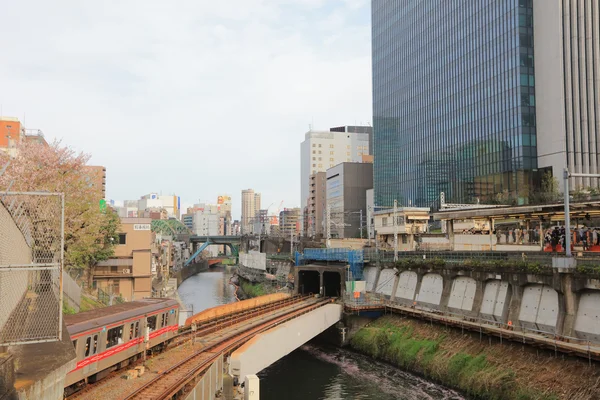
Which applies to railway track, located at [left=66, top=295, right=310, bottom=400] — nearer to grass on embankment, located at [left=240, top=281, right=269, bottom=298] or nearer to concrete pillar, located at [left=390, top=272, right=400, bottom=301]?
concrete pillar, located at [left=390, top=272, right=400, bottom=301]

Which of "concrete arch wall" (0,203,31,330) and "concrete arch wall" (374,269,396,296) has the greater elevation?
"concrete arch wall" (0,203,31,330)


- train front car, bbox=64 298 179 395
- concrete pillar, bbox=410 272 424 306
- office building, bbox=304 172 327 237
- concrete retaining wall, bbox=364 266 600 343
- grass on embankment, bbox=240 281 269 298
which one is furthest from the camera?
office building, bbox=304 172 327 237

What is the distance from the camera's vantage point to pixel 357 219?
151m

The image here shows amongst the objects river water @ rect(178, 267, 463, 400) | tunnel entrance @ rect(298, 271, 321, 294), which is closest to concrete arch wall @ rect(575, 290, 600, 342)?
river water @ rect(178, 267, 463, 400)

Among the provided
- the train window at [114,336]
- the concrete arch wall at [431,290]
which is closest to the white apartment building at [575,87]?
the concrete arch wall at [431,290]

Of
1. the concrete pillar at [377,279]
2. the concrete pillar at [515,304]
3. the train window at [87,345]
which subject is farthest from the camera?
the concrete pillar at [377,279]

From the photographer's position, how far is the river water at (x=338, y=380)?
33.7 metres

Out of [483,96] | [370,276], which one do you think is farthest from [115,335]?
[483,96]

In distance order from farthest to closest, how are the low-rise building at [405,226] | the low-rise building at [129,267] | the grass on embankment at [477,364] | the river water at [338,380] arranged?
the low-rise building at [129,267] < the low-rise building at [405,226] < the river water at [338,380] < the grass on embankment at [477,364]

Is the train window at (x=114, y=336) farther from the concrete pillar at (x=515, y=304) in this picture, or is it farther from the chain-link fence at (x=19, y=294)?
the concrete pillar at (x=515, y=304)

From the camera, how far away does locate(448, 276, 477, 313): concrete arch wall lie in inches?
1565

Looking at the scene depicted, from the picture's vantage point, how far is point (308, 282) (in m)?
64.2

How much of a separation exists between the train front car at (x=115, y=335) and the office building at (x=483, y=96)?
66.1m

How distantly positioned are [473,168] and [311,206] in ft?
337
